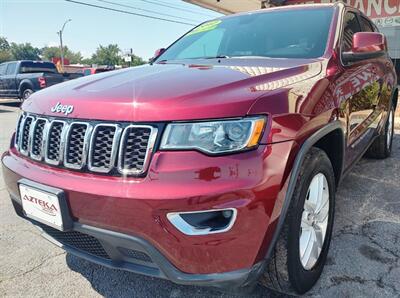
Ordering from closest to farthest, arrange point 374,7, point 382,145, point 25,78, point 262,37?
point 262,37, point 382,145, point 374,7, point 25,78

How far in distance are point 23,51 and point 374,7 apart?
111 m

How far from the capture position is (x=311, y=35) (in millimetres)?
2814

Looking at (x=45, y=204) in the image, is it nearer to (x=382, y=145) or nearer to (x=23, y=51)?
(x=382, y=145)

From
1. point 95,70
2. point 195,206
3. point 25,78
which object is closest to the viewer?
point 195,206

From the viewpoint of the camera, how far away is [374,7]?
1211 centimetres

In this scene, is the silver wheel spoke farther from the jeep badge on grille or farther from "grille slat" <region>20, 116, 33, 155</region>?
"grille slat" <region>20, 116, 33, 155</region>

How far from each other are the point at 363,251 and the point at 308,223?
2.39ft

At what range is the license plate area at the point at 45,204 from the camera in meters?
1.82

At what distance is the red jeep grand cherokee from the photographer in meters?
1.61

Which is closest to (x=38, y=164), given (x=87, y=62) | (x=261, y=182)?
(x=261, y=182)

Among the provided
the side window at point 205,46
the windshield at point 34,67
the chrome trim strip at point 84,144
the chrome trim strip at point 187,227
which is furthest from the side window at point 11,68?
the chrome trim strip at point 187,227

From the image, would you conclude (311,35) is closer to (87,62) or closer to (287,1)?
(287,1)

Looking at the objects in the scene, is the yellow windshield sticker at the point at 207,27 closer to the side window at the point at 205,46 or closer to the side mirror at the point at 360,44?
the side window at the point at 205,46

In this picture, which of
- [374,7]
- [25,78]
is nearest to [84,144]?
[374,7]
